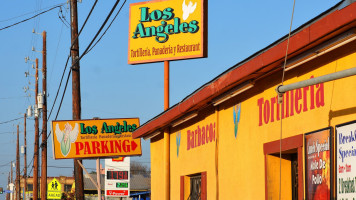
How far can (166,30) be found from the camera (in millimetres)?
18516

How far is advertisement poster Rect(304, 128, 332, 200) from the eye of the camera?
8.58 metres

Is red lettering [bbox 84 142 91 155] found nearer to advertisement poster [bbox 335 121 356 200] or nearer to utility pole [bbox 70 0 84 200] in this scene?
utility pole [bbox 70 0 84 200]

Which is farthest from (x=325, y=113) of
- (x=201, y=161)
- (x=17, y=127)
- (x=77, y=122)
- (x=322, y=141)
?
(x=17, y=127)

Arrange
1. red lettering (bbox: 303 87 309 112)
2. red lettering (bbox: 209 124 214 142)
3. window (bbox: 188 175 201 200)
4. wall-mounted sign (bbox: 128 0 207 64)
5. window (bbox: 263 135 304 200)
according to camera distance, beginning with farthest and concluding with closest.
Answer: wall-mounted sign (bbox: 128 0 207 64), window (bbox: 188 175 201 200), red lettering (bbox: 209 124 214 142), window (bbox: 263 135 304 200), red lettering (bbox: 303 87 309 112)

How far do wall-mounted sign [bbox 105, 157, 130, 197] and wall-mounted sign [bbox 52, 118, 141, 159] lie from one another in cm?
335

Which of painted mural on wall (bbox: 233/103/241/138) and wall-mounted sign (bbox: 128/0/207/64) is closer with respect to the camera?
painted mural on wall (bbox: 233/103/241/138)

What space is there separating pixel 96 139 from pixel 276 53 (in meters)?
15.4

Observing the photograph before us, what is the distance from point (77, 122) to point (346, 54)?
15.8 m

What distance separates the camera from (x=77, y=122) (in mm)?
22953

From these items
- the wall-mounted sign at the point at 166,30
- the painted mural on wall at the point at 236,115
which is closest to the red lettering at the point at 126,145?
the wall-mounted sign at the point at 166,30

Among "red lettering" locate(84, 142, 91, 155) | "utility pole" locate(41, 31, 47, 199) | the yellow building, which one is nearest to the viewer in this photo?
the yellow building

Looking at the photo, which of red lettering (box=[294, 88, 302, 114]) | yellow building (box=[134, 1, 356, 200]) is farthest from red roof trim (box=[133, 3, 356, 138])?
red lettering (box=[294, 88, 302, 114])

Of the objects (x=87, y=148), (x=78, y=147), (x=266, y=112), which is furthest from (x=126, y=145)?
(x=266, y=112)

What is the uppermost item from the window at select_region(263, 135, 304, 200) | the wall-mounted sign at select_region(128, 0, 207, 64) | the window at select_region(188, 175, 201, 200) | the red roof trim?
the wall-mounted sign at select_region(128, 0, 207, 64)
